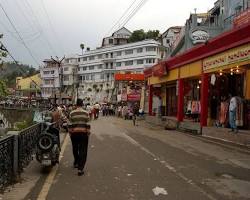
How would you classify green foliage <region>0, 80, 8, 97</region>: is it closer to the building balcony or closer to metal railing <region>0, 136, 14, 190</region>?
metal railing <region>0, 136, 14, 190</region>

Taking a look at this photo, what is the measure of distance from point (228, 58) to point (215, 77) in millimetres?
3484

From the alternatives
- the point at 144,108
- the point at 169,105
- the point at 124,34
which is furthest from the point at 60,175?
the point at 124,34

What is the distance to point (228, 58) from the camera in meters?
23.4

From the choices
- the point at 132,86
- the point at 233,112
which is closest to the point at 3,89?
the point at 233,112

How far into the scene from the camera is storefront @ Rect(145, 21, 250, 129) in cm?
2244

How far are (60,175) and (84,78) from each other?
4356 inches

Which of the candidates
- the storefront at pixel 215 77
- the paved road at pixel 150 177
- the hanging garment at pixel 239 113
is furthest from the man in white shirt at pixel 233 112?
the paved road at pixel 150 177

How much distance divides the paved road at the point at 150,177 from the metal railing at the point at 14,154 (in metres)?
0.58

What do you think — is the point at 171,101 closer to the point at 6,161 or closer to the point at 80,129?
the point at 80,129

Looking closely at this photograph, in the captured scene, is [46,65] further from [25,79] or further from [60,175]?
[60,175]

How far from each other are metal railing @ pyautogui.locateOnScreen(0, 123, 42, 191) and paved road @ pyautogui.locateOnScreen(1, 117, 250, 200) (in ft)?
1.92

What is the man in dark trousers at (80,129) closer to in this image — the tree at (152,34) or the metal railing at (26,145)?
the metal railing at (26,145)

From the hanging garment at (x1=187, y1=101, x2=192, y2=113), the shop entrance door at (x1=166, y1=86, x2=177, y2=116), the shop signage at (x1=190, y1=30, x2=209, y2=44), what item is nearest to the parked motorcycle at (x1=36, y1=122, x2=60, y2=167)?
the hanging garment at (x1=187, y1=101, x2=192, y2=113)

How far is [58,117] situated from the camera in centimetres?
1464
